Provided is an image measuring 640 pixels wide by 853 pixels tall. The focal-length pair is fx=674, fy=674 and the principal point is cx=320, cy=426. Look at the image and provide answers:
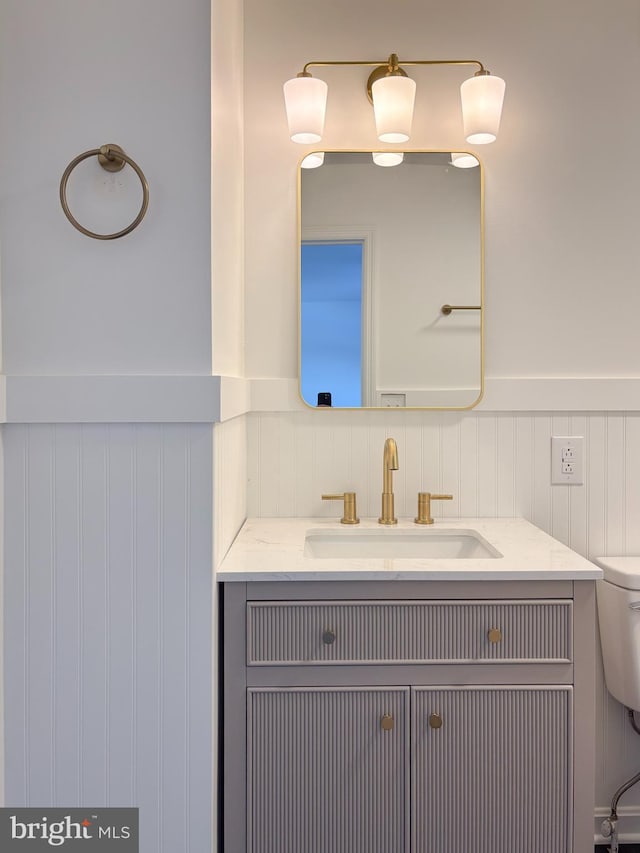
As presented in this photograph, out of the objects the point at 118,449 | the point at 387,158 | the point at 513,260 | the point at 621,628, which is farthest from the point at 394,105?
the point at 621,628

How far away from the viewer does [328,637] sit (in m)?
1.37

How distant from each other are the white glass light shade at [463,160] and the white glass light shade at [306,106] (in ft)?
1.23

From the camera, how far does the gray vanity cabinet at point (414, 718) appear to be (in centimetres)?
138

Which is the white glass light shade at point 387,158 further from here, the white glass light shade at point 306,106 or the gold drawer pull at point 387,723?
the gold drawer pull at point 387,723

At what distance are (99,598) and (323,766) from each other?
1.88 ft

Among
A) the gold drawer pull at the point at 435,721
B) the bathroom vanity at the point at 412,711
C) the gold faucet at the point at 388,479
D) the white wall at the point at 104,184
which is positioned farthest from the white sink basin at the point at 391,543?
the white wall at the point at 104,184

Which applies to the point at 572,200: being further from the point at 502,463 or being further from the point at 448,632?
the point at 448,632

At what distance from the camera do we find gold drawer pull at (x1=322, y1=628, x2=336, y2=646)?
1.37m

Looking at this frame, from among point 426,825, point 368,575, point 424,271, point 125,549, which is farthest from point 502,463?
point 125,549

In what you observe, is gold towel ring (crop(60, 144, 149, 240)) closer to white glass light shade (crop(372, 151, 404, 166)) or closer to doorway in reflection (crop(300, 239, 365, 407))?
doorway in reflection (crop(300, 239, 365, 407))

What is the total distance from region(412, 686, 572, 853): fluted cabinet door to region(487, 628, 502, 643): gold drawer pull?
105mm

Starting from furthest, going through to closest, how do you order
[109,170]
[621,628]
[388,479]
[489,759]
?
[388,479]
[621,628]
[489,759]
[109,170]

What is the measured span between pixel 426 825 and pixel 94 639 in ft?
2.56

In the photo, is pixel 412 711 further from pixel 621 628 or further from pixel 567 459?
pixel 567 459
